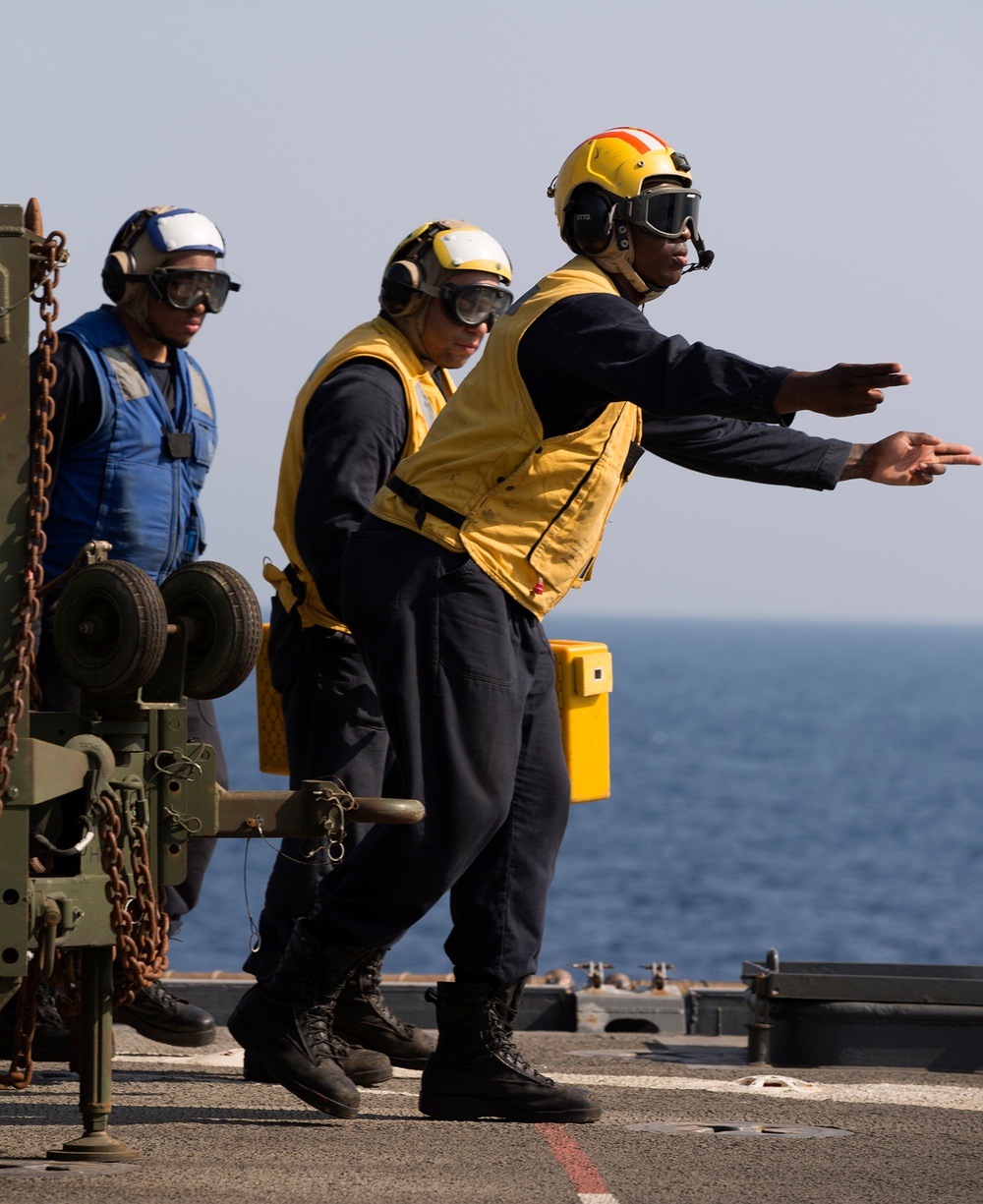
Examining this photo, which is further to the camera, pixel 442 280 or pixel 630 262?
pixel 442 280

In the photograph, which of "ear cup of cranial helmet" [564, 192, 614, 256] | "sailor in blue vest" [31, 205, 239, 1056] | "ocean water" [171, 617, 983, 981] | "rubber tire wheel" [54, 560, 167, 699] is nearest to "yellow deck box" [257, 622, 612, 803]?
"sailor in blue vest" [31, 205, 239, 1056]

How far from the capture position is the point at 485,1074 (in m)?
5.55

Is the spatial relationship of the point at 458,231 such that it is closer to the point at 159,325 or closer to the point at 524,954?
the point at 159,325

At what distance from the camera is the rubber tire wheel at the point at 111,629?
4.49m

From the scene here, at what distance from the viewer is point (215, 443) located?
23.0ft

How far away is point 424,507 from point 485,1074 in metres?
1.43

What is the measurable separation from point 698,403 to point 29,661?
1642 millimetres

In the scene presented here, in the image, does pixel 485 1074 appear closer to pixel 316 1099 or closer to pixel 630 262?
pixel 316 1099

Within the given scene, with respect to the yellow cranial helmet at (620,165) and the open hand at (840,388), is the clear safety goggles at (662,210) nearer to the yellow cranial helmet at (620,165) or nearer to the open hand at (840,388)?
the yellow cranial helmet at (620,165)

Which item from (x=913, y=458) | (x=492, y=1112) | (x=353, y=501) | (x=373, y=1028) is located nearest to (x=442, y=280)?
(x=353, y=501)

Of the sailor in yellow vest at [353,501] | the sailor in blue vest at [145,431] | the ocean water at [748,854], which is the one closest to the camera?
the sailor in yellow vest at [353,501]

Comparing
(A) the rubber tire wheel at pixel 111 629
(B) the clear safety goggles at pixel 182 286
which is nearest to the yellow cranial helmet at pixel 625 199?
Result: (B) the clear safety goggles at pixel 182 286

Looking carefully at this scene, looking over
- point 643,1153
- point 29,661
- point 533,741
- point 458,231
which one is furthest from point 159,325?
point 643,1153

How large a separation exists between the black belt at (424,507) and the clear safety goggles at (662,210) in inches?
35.5
